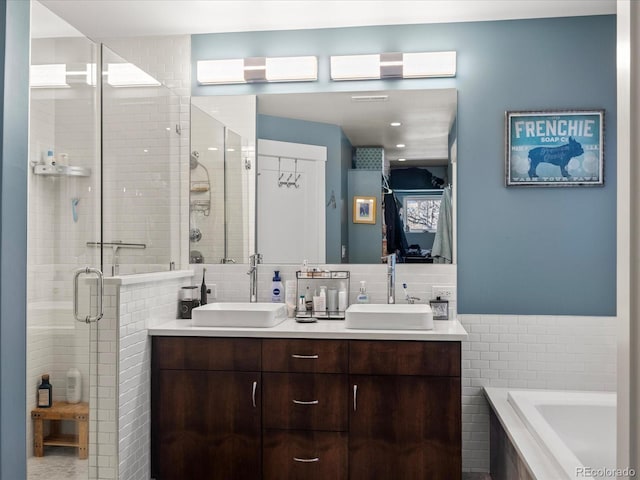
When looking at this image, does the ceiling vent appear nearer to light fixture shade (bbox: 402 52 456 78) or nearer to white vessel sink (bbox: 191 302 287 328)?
light fixture shade (bbox: 402 52 456 78)

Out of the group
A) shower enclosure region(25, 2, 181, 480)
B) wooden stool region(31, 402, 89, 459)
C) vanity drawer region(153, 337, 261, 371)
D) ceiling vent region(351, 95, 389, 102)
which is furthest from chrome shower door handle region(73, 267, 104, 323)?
ceiling vent region(351, 95, 389, 102)

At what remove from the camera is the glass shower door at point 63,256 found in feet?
6.95

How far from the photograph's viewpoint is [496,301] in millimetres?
3367

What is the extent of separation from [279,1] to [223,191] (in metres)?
1.16

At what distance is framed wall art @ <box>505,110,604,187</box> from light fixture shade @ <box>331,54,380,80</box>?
33.1 inches

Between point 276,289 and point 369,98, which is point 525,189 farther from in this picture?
point 276,289

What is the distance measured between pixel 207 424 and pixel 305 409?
521 millimetres

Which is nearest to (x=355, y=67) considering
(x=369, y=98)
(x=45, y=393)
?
(x=369, y=98)

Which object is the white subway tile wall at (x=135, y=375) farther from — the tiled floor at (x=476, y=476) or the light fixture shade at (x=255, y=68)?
the tiled floor at (x=476, y=476)

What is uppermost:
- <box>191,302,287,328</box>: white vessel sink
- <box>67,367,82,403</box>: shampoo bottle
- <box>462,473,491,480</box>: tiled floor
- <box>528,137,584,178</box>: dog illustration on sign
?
<box>528,137,584,178</box>: dog illustration on sign

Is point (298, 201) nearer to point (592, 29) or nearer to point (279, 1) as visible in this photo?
point (279, 1)

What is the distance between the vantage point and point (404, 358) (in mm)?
2816

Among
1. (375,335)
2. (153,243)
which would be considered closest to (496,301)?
(375,335)

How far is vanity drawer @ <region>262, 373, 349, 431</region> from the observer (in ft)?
9.37
